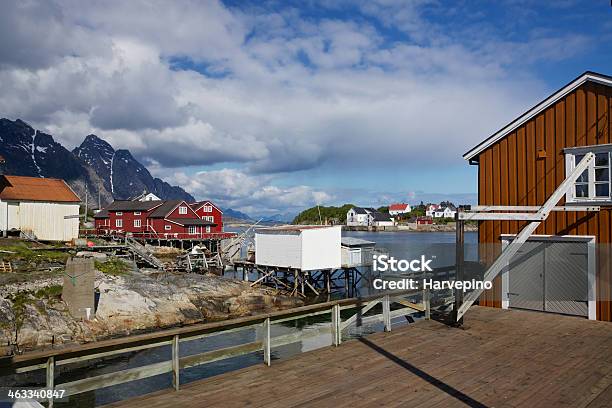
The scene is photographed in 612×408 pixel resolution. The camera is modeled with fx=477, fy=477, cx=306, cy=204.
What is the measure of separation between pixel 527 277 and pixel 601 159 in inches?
154

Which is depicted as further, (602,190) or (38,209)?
(38,209)

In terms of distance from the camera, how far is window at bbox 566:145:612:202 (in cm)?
1290

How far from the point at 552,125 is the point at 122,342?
13.0 metres

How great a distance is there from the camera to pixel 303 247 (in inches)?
1444

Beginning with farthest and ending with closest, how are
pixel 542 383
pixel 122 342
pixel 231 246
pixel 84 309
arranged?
pixel 231 246 < pixel 84 309 < pixel 542 383 < pixel 122 342

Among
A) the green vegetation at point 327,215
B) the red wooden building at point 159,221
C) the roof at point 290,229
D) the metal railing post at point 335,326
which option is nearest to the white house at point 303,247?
the roof at point 290,229

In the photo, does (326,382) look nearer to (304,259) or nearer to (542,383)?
(542,383)

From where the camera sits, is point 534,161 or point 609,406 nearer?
point 609,406

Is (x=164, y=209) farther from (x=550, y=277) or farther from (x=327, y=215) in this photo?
(x=327, y=215)

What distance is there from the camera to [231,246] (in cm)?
5316

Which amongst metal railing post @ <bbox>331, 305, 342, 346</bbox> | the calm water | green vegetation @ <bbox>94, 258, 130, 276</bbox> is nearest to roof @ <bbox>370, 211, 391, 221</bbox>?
green vegetation @ <bbox>94, 258, 130, 276</bbox>

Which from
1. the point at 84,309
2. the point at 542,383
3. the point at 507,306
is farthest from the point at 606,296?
the point at 84,309

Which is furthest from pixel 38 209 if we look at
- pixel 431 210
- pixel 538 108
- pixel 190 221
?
pixel 431 210

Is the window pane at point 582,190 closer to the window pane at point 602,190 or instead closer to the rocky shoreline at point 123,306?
the window pane at point 602,190
